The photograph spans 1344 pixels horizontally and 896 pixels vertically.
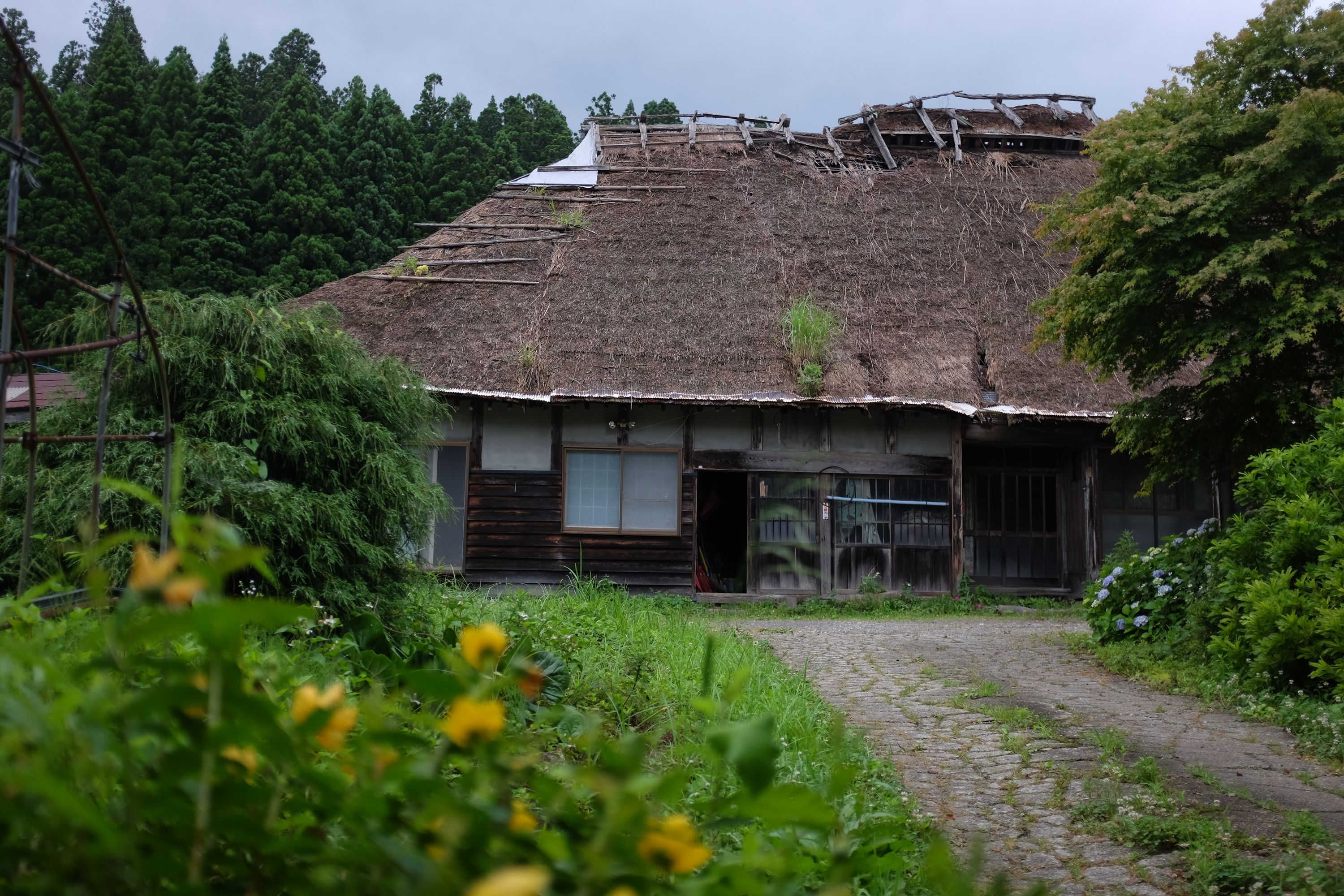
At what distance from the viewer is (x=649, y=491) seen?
11367 millimetres

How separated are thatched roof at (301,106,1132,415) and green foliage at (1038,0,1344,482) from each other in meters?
4.10

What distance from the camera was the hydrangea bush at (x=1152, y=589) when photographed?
649cm

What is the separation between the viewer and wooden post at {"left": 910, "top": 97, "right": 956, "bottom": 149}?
630 inches

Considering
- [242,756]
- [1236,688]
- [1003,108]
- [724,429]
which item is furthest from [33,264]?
[1003,108]

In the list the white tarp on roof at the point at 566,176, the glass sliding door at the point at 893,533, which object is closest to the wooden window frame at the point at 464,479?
the glass sliding door at the point at 893,533

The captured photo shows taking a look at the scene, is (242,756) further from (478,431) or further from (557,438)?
(478,431)

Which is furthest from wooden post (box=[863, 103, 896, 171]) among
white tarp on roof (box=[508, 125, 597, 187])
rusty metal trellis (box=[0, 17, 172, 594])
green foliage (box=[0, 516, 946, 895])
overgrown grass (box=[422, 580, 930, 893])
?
green foliage (box=[0, 516, 946, 895])

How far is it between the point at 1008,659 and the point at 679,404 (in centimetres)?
514

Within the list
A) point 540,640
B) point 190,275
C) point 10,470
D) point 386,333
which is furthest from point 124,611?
point 190,275

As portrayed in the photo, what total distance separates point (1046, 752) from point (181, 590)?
13.7 feet

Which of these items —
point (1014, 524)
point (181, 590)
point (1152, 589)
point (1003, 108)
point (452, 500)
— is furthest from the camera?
point (1003, 108)

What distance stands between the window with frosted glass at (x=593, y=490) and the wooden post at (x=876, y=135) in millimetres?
7463

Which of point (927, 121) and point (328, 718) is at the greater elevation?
point (927, 121)

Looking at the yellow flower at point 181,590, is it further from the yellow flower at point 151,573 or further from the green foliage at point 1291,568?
the green foliage at point 1291,568
